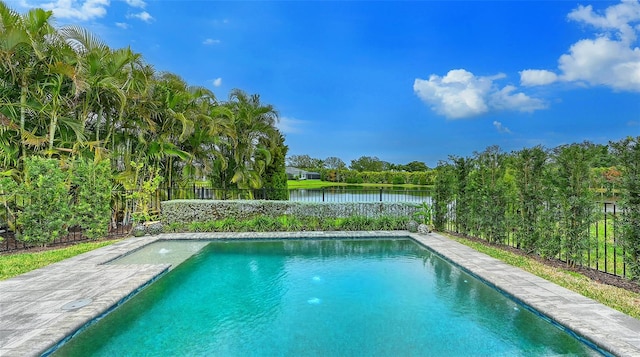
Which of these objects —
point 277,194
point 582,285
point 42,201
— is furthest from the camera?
point 277,194

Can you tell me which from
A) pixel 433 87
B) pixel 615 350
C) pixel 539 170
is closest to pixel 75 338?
pixel 615 350

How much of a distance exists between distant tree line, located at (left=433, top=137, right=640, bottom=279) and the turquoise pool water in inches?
73.6

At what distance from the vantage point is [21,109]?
7.31 m

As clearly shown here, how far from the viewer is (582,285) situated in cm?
455

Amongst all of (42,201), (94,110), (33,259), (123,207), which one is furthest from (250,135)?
(33,259)

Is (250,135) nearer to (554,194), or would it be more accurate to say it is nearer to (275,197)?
(275,197)

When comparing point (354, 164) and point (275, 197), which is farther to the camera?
point (354, 164)

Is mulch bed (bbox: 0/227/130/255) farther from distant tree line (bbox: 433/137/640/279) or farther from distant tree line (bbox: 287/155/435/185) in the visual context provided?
distant tree line (bbox: 287/155/435/185)

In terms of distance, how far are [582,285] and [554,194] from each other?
5.86ft

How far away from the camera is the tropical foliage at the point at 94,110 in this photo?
23.5 feet

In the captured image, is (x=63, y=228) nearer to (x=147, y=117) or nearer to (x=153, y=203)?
(x=153, y=203)

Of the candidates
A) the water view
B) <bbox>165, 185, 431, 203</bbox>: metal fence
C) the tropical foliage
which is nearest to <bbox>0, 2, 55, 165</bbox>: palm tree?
the tropical foliage

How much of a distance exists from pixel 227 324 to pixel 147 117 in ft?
25.5

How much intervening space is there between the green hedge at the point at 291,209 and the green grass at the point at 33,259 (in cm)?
303
